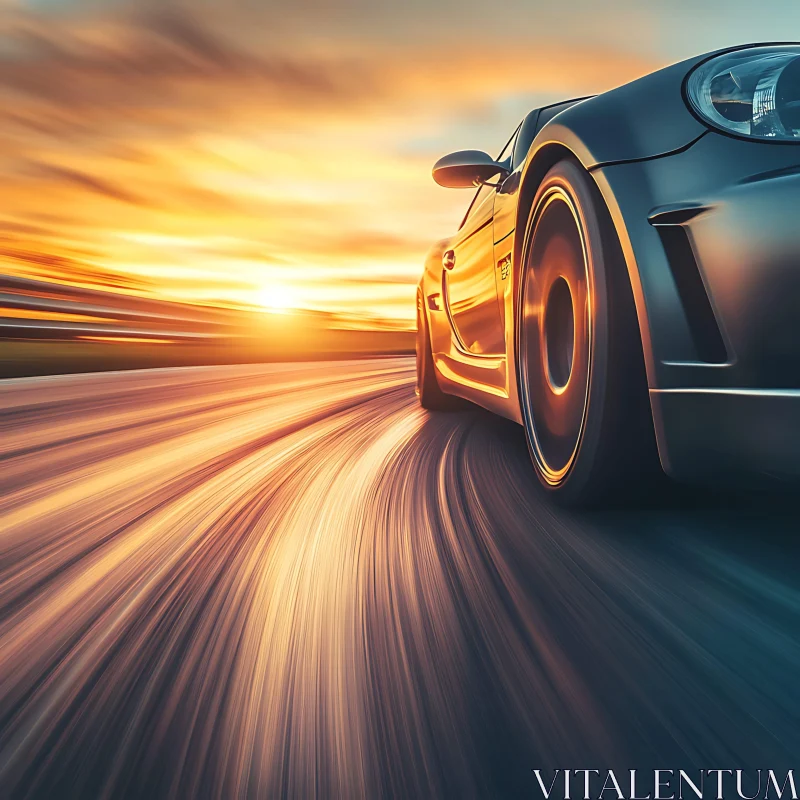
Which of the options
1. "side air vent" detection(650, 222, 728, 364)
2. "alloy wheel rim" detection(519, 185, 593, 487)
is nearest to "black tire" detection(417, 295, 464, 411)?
"alloy wheel rim" detection(519, 185, 593, 487)

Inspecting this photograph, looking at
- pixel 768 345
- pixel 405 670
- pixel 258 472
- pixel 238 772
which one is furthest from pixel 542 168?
pixel 238 772

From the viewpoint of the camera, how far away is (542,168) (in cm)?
258

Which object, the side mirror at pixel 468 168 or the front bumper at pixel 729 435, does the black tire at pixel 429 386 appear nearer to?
the side mirror at pixel 468 168

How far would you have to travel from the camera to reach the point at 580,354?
2.26 m

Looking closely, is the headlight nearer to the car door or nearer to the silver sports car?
the silver sports car

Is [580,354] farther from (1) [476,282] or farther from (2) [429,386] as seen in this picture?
(2) [429,386]

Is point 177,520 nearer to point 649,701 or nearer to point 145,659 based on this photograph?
point 145,659

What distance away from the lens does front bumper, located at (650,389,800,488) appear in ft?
5.25

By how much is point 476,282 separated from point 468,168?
513 mm

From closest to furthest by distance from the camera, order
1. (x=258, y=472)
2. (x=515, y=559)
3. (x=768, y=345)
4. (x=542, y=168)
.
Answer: (x=768, y=345) → (x=515, y=559) → (x=542, y=168) → (x=258, y=472)

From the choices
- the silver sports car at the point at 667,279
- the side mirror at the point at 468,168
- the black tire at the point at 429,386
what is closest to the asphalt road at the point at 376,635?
the silver sports car at the point at 667,279

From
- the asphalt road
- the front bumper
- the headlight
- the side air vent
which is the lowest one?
the asphalt road

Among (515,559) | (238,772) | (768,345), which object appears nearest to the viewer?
(238,772)

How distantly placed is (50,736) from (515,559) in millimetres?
1139
